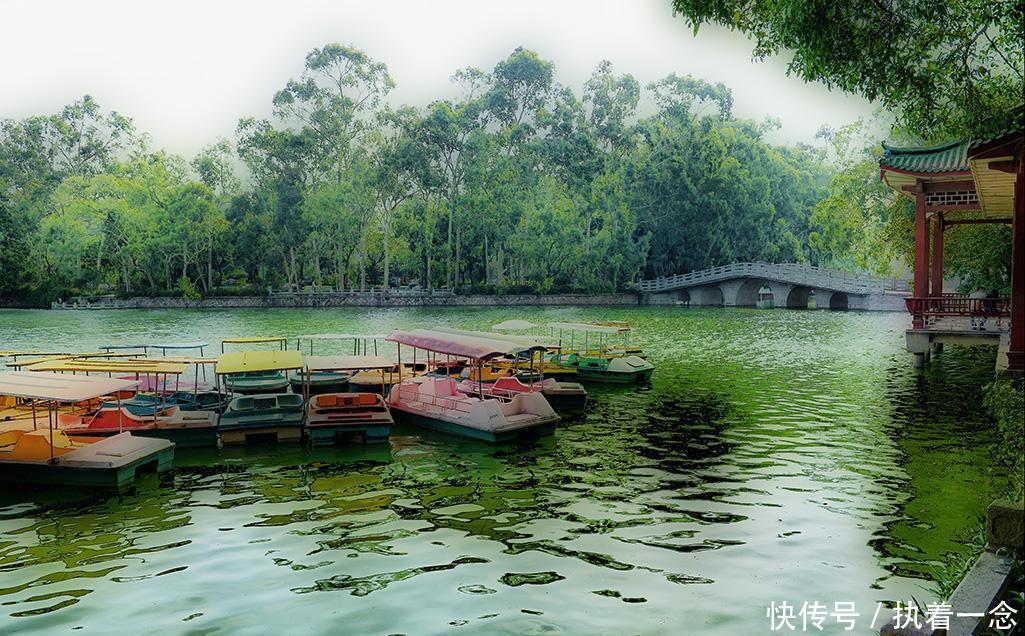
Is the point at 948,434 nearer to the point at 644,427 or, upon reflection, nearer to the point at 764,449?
the point at 764,449

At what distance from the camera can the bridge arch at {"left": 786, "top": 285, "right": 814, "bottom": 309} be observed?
64.6 metres

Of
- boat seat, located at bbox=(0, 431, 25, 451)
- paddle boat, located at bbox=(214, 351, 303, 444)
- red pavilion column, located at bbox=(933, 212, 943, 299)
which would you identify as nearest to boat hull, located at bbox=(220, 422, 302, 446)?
paddle boat, located at bbox=(214, 351, 303, 444)

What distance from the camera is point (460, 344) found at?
57.7 ft

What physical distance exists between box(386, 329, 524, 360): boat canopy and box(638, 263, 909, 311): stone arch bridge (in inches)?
1859

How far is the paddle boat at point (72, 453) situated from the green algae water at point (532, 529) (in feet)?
0.90

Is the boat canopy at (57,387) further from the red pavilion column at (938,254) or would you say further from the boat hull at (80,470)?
the red pavilion column at (938,254)

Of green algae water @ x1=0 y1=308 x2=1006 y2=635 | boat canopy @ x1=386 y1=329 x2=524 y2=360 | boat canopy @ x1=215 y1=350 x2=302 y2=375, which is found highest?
boat canopy @ x1=386 y1=329 x2=524 y2=360

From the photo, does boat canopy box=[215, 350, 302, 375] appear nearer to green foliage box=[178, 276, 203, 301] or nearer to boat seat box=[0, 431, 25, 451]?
boat seat box=[0, 431, 25, 451]

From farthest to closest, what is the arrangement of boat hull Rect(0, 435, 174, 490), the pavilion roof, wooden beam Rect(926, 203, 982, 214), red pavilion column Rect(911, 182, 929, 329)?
1. red pavilion column Rect(911, 182, 929, 329)
2. wooden beam Rect(926, 203, 982, 214)
3. the pavilion roof
4. boat hull Rect(0, 435, 174, 490)

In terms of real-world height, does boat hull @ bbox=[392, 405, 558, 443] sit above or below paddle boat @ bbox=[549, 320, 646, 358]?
below

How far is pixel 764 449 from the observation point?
14.9 meters

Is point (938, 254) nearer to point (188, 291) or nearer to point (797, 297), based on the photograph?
point (797, 297)

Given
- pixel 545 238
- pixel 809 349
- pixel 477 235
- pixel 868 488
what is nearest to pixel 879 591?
pixel 868 488

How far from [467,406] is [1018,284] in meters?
9.50
